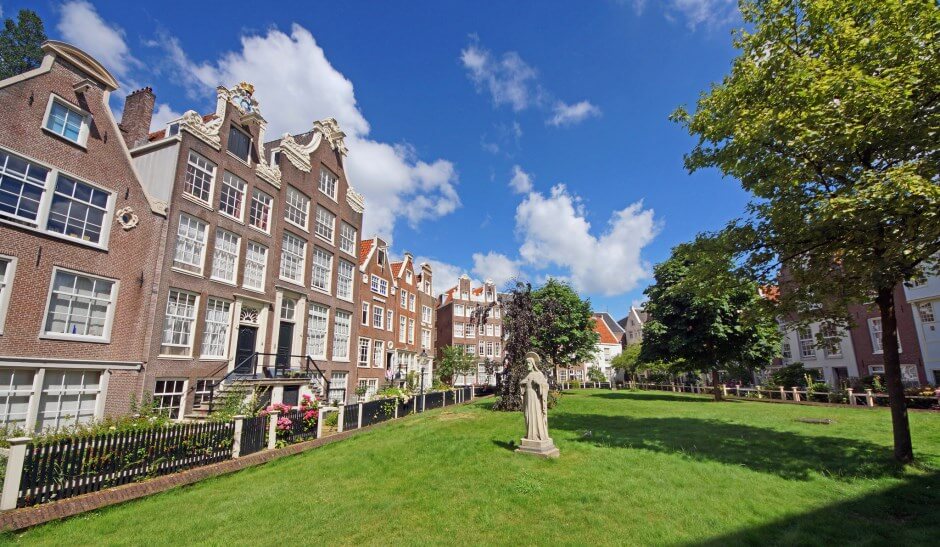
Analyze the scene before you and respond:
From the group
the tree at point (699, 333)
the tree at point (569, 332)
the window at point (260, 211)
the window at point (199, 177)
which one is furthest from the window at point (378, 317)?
the tree at point (699, 333)

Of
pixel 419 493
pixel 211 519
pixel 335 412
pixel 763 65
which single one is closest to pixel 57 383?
pixel 335 412

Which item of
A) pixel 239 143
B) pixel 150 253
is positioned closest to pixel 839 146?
pixel 150 253

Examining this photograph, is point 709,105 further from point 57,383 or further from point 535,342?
point 57,383

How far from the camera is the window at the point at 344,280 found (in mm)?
29672

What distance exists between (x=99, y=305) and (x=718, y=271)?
838 inches

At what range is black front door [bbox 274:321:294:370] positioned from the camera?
24000 millimetres

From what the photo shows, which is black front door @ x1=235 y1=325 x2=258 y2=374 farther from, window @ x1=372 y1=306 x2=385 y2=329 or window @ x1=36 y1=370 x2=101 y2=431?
window @ x1=372 y1=306 x2=385 y2=329

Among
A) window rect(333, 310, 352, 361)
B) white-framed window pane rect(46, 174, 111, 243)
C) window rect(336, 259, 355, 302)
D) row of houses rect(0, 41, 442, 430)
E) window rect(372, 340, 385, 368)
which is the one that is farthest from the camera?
window rect(372, 340, 385, 368)

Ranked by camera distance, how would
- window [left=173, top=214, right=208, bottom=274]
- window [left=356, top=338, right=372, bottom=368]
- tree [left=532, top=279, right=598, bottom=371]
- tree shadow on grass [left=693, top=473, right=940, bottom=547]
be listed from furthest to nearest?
tree [left=532, top=279, right=598, bottom=371], window [left=356, top=338, right=372, bottom=368], window [left=173, top=214, right=208, bottom=274], tree shadow on grass [left=693, top=473, right=940, bottom=547]

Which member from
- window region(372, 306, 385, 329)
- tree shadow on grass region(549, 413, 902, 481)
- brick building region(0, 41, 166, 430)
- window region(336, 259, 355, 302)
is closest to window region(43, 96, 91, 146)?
brick building region(0, 41, 166, 430)

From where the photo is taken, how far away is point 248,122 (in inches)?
896

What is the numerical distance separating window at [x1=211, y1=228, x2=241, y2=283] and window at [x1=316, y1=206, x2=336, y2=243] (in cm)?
668

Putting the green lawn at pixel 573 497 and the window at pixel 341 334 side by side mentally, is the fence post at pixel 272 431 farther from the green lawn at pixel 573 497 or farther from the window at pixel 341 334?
the window at pixel 341 334

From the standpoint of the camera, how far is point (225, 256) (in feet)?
69.3
